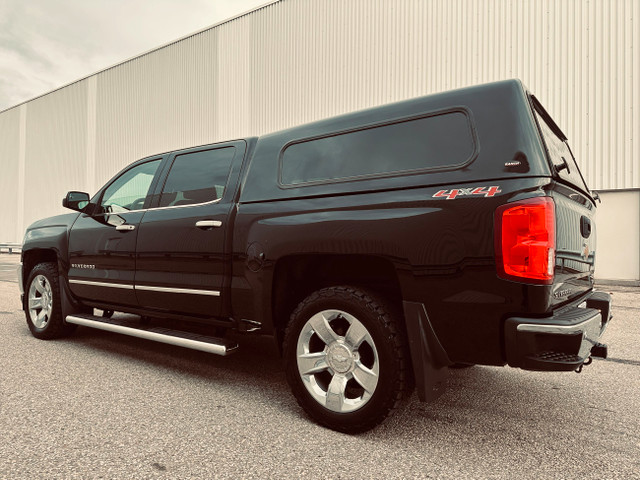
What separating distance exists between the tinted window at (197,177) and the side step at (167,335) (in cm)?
103

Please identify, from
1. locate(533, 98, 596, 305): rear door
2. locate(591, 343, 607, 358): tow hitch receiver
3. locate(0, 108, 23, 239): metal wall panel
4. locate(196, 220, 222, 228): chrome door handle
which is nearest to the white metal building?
locate(0, 108, 23, 239): metal wall panel

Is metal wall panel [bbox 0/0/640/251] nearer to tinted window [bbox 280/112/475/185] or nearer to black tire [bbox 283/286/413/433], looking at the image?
tinted window [bbox 280/112/475/185]

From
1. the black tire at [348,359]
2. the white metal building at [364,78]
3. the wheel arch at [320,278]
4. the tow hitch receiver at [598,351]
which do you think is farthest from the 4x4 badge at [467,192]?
the white metal building at [364,78]

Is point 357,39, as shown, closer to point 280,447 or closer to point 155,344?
point 155,344

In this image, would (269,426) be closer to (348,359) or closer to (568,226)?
(348,359)

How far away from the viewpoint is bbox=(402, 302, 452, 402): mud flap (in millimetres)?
2277

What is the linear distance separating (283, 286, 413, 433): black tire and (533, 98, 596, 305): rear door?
2.78 feet

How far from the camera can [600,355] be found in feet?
8.23

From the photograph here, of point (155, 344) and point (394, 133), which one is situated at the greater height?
point (394, 133)

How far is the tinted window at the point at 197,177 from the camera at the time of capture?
3.39 metres

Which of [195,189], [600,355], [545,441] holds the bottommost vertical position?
[545,441]

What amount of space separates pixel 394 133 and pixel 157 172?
2.29 meters

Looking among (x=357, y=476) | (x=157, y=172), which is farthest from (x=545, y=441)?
(x=157, y=172)

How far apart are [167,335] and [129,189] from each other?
1556mm
